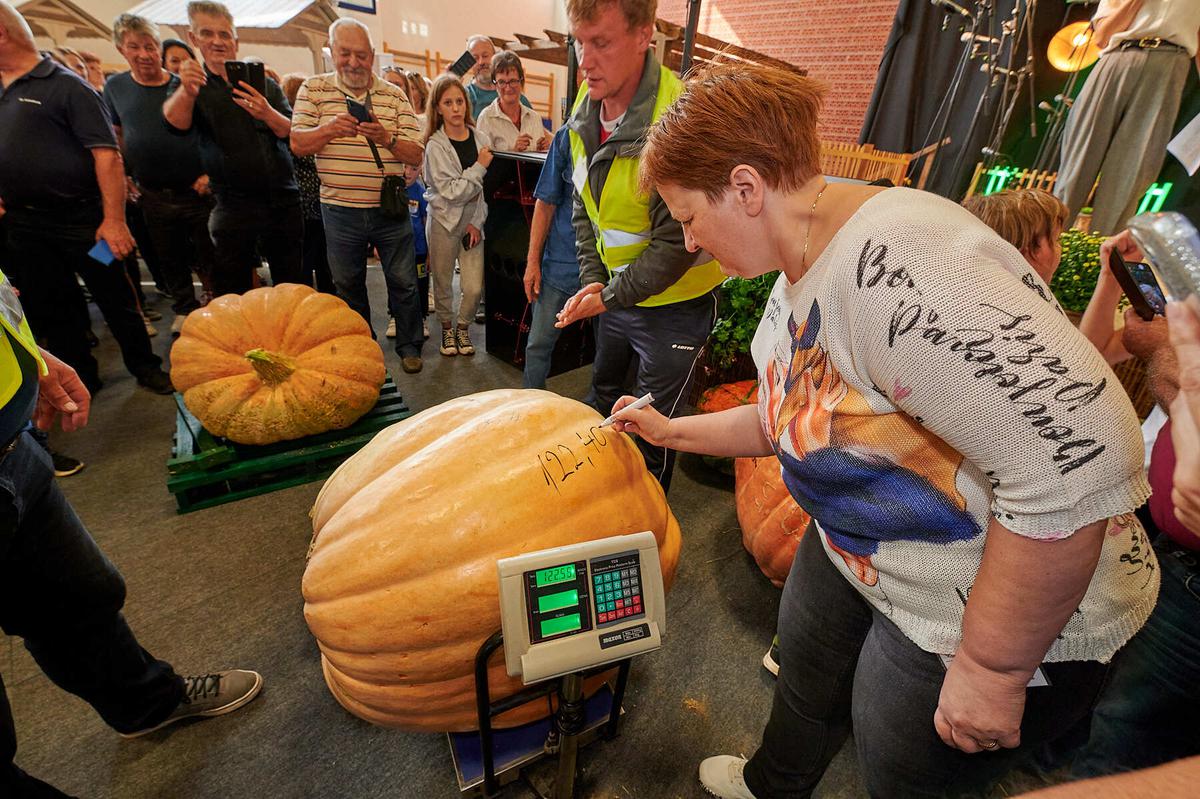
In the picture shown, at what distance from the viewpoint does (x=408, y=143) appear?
2.95 metres

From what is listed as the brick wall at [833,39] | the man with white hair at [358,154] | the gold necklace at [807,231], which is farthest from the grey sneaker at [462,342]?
the brick wall at [833,39]

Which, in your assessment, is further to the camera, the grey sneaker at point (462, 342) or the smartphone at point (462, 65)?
the smartphone at point (462, 65)

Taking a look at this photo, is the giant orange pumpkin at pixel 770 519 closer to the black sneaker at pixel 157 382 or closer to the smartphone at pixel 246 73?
the black sneaker at pixel 157 382

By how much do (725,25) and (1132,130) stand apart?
7.05 meters

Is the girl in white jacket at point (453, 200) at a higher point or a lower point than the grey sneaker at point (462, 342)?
higher

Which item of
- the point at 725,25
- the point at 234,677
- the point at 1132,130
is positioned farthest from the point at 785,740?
the point at 725,25

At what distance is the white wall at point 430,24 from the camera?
8719mm

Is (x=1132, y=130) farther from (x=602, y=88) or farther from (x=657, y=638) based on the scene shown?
(x=657, y=638)

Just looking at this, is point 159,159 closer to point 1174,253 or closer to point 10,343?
point 10,343

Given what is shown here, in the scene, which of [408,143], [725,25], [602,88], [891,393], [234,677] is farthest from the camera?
[725,25]

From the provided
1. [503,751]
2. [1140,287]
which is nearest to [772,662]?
[503,751]

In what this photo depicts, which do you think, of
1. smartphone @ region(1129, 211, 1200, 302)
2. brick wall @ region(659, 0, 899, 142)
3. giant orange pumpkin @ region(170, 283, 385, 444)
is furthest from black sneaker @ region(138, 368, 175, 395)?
brick wall @ region(659, 0, 899, 142)

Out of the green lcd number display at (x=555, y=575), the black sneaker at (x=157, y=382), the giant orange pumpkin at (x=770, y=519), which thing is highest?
the green lcd number display at (x=555, y=575)

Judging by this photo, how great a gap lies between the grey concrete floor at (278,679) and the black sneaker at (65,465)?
0.05 metres
